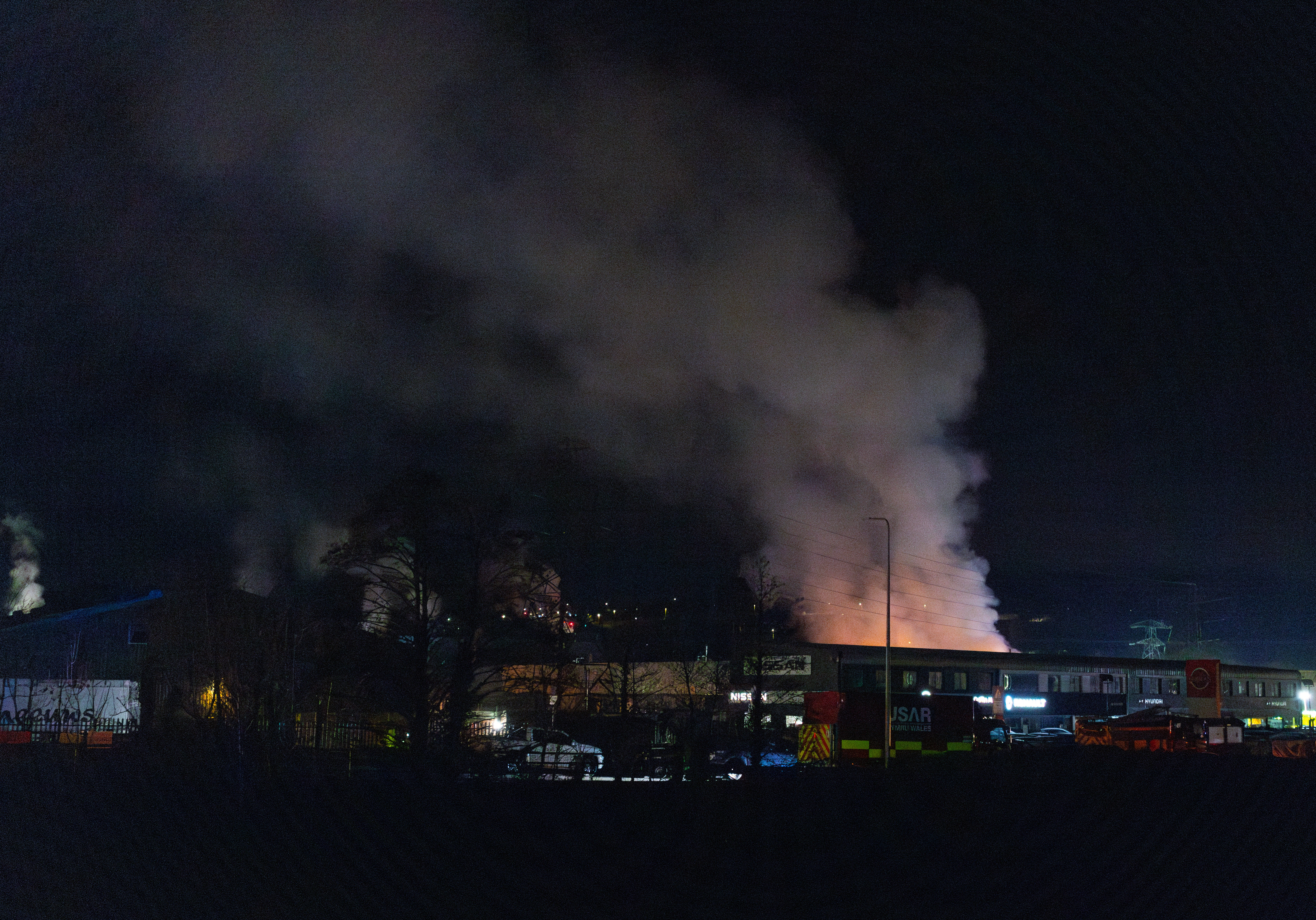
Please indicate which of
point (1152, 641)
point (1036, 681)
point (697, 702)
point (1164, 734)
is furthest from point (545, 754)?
point (1152, 641)

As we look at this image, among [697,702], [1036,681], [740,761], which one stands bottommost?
[740,761]

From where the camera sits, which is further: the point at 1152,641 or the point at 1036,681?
the point at 1152,641

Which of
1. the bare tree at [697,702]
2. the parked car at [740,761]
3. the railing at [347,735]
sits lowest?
the parked car at [740,761]

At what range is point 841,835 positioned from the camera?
15945 mm

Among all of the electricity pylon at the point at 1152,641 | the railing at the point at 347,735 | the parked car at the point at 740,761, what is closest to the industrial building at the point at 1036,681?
the electricity pylon at the point at 1152,641

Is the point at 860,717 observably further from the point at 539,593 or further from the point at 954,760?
the point at 539,593

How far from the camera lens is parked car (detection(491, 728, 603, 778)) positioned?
84.2 ft

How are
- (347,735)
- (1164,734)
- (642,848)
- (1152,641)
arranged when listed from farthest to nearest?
1. (1152,641)
2. (1164,734)
3. (347,735)
4. (642,848)

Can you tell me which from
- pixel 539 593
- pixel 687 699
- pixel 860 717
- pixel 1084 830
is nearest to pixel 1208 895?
pixel 1084 830

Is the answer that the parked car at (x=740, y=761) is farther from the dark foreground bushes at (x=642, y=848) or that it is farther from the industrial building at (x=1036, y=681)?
the industrial building at (x=1036, y=681)

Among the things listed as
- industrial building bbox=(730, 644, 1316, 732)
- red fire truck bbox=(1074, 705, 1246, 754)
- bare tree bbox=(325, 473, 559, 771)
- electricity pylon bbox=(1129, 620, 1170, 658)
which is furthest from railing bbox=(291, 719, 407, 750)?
electricity pylon bbox=(1129, 620, 1170, 658)

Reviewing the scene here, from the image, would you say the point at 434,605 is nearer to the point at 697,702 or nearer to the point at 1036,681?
the point at 697,702

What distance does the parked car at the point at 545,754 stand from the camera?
25656 mm

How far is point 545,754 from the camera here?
2850 centimetres
